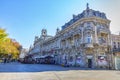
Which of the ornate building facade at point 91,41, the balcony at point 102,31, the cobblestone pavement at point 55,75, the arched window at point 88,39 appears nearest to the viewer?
the cobblestone pavement at point 55,75

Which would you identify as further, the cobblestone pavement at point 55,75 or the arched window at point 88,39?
the arched window at point 88,39

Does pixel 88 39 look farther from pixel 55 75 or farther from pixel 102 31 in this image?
pixel 55 75

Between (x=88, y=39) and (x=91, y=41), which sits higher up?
(x=88, y=39)

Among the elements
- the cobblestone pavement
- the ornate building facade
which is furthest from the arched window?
the cobblestone pavement

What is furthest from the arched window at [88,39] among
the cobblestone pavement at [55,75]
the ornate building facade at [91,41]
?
the cobblestone pavement at [55,75]

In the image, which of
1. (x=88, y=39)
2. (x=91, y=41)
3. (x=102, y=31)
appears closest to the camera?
(x=91, y=41)

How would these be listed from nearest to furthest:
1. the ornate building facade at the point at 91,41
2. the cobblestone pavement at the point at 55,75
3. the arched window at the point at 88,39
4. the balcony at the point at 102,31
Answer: the cobblestone pavement at the point at 55,75
the ornate building facade at the point at 91,41
the arched window at the point at 88,39
the balcony at the point at 102,31

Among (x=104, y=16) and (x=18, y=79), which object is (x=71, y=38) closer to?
(x=104, y=16)

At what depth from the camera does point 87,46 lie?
3831 cm

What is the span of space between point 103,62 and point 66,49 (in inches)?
525

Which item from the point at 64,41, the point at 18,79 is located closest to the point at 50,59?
the point at 64,41

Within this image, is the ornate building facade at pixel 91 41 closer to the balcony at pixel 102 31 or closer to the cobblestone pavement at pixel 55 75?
the balcony at pixel 102 31

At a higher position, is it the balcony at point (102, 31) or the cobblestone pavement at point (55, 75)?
the balcony at point (102, 31)

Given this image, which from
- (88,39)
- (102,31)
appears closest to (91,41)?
(88,39)
